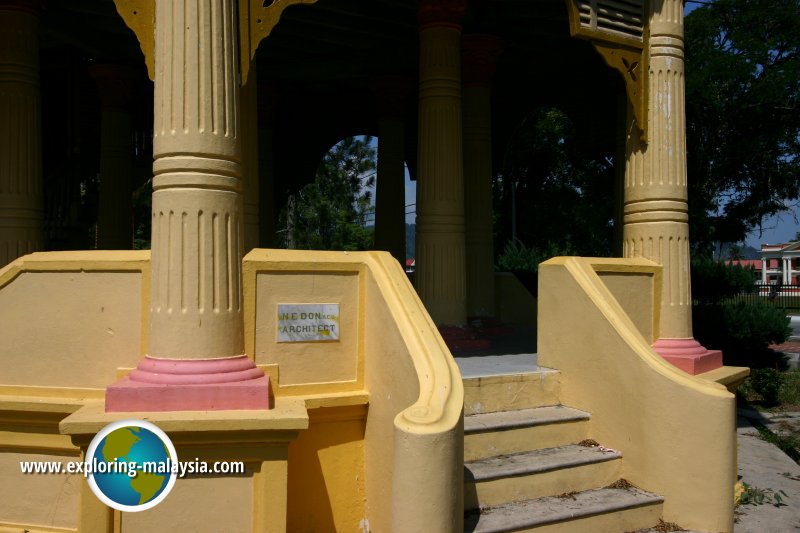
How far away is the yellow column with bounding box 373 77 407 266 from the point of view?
465 inches

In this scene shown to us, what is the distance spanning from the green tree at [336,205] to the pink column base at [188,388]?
107 ft

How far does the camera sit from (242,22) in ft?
15.9

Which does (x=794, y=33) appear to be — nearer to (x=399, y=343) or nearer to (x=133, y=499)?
(x=399, y=343)

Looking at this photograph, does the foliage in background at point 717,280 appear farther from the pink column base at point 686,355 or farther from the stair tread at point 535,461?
the stair tread at point 535,461

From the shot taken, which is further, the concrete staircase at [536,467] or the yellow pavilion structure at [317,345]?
the concrete staircase at [536,467]

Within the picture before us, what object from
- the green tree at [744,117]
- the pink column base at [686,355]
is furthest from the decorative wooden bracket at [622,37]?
the green tree at [744,117]

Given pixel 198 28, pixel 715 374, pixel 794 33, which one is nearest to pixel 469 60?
pixel 715 374

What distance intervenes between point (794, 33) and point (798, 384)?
1246cm

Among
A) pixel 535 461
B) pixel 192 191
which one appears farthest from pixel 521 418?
pixel 192 191

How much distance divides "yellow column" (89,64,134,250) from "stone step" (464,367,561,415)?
772 cm

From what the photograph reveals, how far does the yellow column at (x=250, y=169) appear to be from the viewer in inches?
260

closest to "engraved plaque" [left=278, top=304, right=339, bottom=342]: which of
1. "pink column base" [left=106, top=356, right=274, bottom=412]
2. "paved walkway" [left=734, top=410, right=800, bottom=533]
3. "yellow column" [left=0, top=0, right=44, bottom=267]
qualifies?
"pink column base" [left=106, top=356, right=274, bottom=412]

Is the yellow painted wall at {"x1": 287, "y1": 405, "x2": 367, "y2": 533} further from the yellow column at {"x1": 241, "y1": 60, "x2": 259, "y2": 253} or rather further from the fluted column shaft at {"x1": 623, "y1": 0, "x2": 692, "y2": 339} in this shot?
the fluted column shaft at {"x1": 623, "y1": 0, "x2": 692, "y2": 339}

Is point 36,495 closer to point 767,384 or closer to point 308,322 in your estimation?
point 308,322
